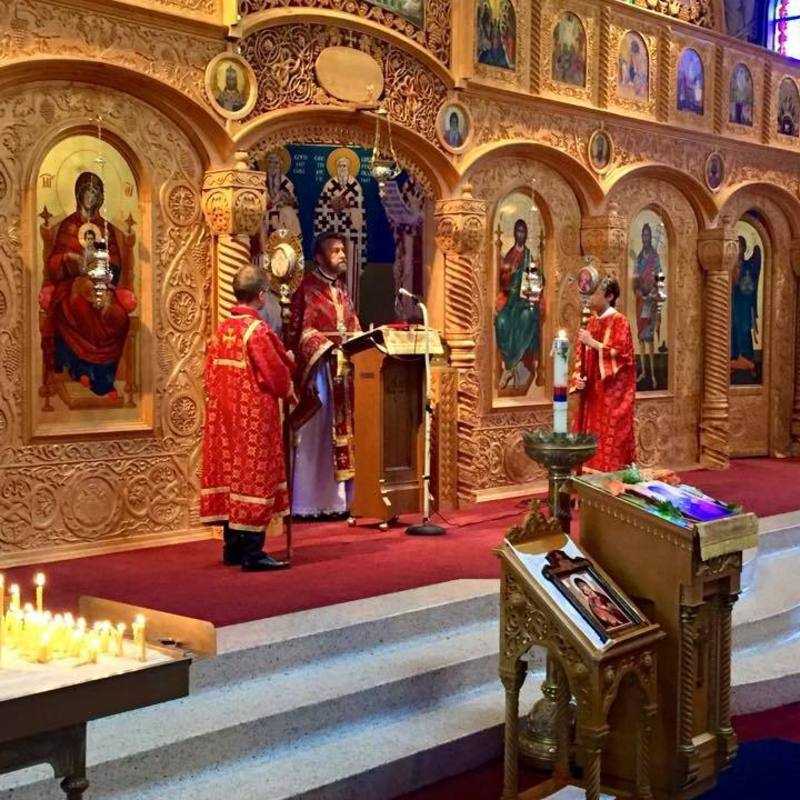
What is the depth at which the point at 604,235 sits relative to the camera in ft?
35.9

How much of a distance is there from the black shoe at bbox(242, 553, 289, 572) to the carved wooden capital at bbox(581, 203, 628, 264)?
204 inches

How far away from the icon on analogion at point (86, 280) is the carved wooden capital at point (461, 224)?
286 cm

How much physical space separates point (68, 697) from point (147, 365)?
17.3 ft

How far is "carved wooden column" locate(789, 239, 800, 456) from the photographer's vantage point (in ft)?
44.7

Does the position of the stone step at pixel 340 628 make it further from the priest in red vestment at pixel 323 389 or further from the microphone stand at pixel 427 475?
the priest in red vestment at pixel 323 389

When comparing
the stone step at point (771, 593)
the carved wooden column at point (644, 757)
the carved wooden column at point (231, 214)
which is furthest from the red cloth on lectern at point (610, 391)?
the carved wooden column at point (644, 757)

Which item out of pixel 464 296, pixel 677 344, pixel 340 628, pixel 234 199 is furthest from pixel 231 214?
pixel 677 344

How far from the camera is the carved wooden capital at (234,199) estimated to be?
25.8ft

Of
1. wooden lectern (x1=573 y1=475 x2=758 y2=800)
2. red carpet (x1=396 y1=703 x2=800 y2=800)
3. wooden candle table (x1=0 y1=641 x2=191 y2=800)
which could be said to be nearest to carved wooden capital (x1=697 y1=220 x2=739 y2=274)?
red carpet (x1=396 y1=703 x2=800 y2=800)

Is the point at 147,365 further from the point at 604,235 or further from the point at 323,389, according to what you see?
the point at 604,235

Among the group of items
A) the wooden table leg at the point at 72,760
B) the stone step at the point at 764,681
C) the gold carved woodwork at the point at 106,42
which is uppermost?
the gold carved woodwork at the point at 106,42

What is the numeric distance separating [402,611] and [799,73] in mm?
10005

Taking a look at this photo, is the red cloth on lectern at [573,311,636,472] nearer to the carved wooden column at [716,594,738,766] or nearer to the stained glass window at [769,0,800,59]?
the carved wooden column at [716,594,738,766]

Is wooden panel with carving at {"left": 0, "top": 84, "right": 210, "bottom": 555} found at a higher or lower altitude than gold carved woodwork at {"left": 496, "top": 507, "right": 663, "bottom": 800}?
higher
